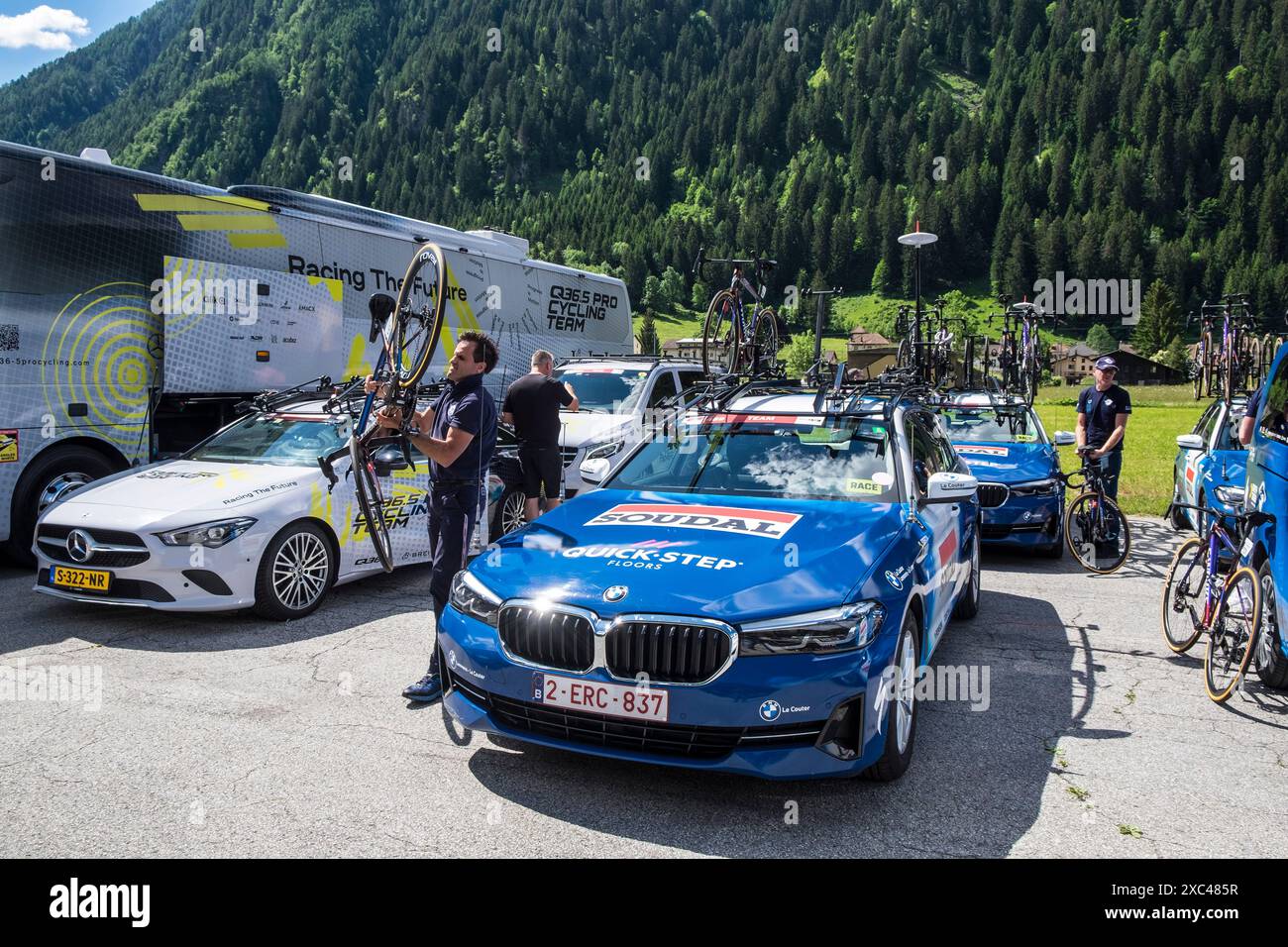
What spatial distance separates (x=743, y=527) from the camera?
4.39m

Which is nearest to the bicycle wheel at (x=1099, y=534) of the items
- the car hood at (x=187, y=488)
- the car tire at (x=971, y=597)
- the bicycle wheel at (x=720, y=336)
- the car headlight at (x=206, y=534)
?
the car tire at (x=971, y=597)

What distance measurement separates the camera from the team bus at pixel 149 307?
8.62 m

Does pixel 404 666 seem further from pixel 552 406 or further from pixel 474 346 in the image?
pixel 552 406

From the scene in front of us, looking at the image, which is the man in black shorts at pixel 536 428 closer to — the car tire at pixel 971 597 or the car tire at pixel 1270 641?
the car tire at pixel 971 597

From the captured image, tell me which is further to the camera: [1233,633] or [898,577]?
[1233,633]

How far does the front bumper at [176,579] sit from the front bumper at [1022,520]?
23.1ft

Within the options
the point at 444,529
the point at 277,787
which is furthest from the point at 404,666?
the point at 277,787

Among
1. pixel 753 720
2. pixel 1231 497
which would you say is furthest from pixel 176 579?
pixel 1231 497

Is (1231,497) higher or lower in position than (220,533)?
higher

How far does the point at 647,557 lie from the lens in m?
4.02

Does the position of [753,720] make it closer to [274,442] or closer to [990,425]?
[274,442]

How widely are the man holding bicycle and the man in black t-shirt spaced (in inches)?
280

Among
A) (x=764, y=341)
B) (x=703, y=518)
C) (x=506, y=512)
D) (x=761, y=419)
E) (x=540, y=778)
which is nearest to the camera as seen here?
(x=540, y=778)

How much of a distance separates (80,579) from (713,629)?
16.7ft
